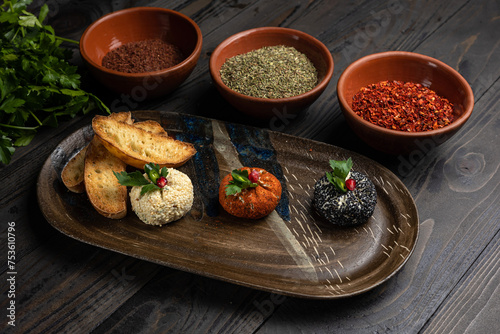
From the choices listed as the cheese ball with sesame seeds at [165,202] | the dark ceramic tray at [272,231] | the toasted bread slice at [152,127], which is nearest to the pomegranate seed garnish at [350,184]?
the dark ceramic tray at [272,231]

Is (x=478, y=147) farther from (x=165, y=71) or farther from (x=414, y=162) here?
(x=165, y=71)

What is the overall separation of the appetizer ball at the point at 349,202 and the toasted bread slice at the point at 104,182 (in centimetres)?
76

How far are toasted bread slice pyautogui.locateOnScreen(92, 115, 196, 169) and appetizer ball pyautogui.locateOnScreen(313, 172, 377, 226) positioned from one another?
1.97ft

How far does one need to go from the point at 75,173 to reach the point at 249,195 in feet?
2.38

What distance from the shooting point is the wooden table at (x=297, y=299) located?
1.72 meters

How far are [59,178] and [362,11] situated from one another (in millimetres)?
2001

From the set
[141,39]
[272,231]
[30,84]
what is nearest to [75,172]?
[30,84]

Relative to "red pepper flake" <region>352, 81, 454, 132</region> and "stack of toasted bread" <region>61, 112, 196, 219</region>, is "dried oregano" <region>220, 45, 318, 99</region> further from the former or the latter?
"stack of toasted bread" <region>61, 112, 196, 219</region>

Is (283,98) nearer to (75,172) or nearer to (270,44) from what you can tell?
(270,44)

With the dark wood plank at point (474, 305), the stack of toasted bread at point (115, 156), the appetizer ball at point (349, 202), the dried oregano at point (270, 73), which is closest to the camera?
the dark wood plank at point (474, 305)

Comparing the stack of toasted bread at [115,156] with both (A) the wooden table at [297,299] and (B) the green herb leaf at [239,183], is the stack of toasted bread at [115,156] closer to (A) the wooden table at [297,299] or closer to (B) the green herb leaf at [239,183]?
(A) the wooden table at [297,299]

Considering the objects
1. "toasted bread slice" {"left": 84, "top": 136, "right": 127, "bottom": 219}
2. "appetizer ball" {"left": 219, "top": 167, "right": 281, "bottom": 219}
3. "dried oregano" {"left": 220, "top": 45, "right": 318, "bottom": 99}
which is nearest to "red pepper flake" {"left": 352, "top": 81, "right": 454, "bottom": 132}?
"dried oregano" {"left": 220, "top": 45, "right": 318, "bottom": 99}

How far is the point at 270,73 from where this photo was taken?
2.35 metres

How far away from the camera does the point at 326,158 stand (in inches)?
84.4
